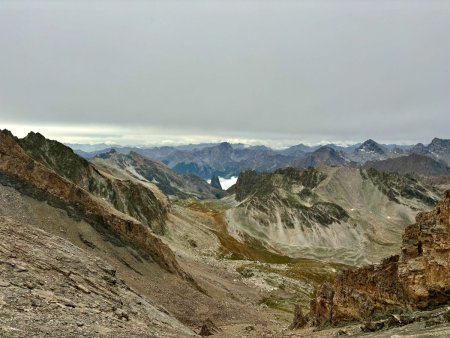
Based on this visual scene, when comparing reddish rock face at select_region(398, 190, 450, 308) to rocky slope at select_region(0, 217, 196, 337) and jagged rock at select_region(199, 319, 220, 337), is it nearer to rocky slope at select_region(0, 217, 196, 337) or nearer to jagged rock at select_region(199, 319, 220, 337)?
rocky slope at select_region(0, 217, 196, 337)

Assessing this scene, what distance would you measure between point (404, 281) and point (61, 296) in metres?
26.6

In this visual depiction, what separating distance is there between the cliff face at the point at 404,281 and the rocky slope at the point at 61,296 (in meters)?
16.0

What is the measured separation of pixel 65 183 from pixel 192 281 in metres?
25.4

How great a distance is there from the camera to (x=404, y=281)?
3606 centimetres

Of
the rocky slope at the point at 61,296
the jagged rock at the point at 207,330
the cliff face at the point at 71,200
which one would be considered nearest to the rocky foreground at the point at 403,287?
the jagged rock at the point at 207,330

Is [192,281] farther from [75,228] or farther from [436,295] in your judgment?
[436,295]

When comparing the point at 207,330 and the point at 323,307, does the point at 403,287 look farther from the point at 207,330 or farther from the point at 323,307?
the point at 207,330

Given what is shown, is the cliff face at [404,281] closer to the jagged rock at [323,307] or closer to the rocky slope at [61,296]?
the jagged rock at [323,307]

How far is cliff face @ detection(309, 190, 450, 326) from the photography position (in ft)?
112

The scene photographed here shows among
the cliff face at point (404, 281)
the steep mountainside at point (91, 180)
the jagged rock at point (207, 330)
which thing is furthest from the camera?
the steep mountainside at point (91, 180)

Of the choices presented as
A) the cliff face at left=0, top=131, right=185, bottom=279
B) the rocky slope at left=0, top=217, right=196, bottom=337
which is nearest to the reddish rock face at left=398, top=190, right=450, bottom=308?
the rocky slope at left=0, top=217, right=196, bottom=337

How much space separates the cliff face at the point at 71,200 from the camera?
65250 millimetres

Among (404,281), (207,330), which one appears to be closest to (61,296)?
(207,330)

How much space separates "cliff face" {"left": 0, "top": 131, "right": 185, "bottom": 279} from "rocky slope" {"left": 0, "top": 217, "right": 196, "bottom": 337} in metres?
19.8
